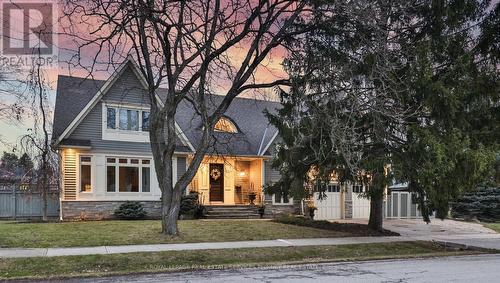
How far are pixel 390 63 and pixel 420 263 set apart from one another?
17.3 ft

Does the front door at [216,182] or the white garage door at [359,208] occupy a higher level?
the front door at [216,182]

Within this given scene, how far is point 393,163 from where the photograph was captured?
14.7m

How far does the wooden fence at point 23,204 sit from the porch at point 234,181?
765cm

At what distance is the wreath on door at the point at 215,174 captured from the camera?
91.5 feet

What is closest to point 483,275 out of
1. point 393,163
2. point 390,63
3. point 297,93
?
point 393,163

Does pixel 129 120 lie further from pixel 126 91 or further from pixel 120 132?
pixel 126 91

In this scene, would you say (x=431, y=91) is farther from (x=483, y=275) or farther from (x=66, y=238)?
(x=66, y=238)

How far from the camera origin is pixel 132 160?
24406mm

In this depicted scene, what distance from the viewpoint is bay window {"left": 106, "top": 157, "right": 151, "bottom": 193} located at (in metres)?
23.8

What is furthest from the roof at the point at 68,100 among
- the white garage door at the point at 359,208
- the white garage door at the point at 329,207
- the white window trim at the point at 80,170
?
the white garage door at the point at 359,208

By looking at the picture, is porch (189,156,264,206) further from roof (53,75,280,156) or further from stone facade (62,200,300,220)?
stone facade (62,200,300,220)

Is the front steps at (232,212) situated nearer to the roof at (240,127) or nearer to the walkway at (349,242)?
the roof at (240,127)

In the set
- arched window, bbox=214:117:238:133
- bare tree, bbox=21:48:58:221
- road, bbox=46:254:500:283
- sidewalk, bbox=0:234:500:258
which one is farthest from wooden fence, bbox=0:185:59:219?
road, bbox=46:254:500:283

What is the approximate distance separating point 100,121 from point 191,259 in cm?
1351
